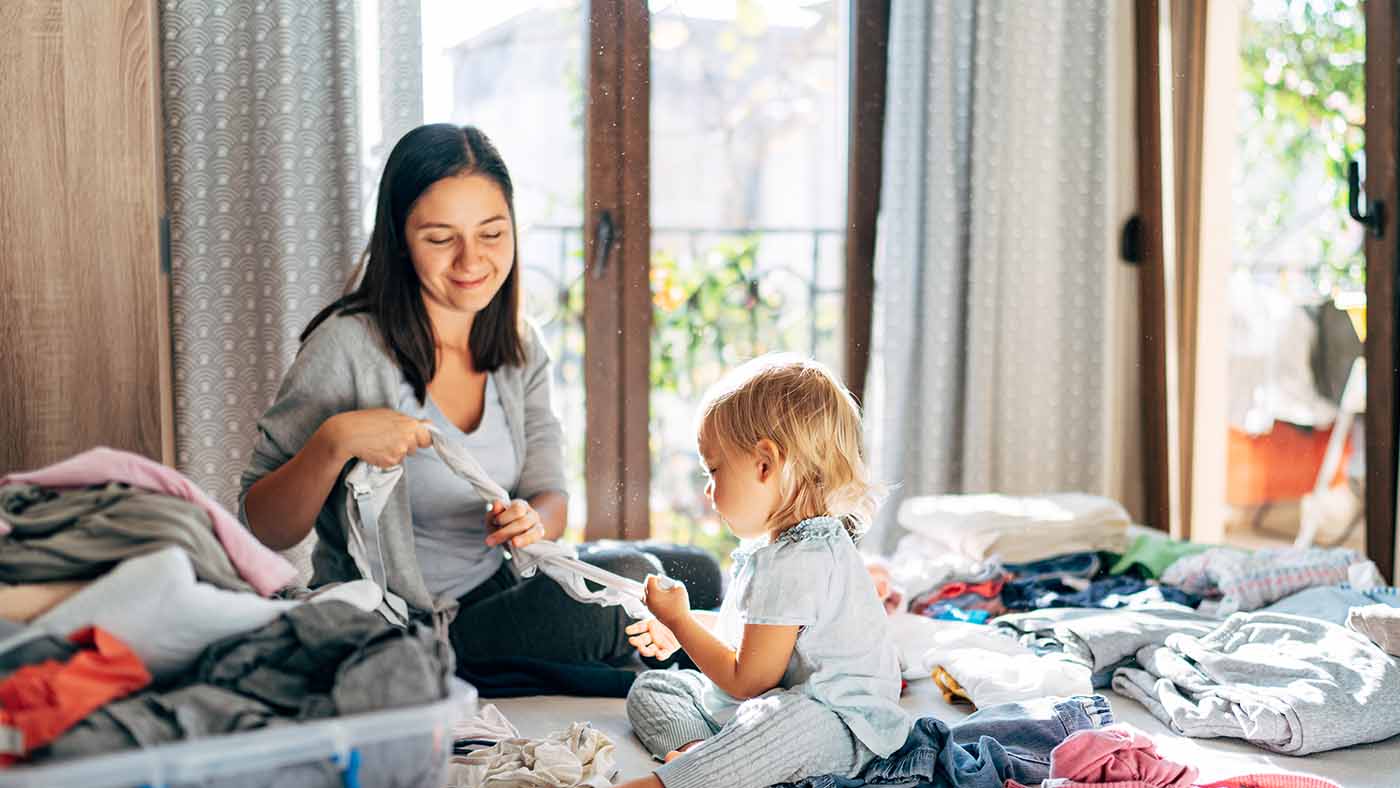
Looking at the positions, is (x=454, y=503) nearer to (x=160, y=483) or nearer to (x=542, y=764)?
(x=542, y=764)

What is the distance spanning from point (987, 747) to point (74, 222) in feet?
4.89

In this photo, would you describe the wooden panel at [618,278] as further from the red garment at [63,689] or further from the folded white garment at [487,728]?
the red garment at [63,689]

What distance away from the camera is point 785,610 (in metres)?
1.46

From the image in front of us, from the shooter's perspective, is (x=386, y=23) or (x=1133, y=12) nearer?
(x=386, y=23)

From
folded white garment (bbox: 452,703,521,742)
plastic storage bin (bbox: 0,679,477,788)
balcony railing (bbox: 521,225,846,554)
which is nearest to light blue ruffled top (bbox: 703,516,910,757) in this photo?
folded white garment (bbox: 452,703,521,742)

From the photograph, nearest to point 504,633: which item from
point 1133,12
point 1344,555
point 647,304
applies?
point 647,304

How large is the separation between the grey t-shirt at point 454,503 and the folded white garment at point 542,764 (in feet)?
1.36

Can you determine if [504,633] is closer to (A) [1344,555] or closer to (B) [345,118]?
(B) [345,118]

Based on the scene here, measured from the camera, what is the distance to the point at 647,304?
2.53m

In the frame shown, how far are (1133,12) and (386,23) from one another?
5.88 feet

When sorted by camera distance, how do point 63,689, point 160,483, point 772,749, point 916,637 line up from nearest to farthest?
point 63,689
point 160,483
point 772,749
point 916,637

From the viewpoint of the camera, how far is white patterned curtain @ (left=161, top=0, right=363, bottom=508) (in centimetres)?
206

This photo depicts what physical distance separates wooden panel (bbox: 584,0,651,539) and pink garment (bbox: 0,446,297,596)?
4.16 feet

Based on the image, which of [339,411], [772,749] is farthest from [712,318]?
[772,749]
